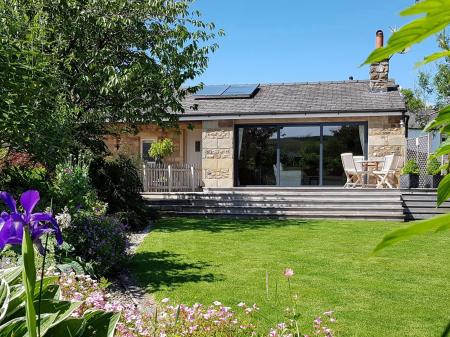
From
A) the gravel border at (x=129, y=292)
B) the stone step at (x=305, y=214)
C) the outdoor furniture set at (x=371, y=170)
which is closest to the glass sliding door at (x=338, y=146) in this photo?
the outdoor furniture set at (x=371, y=170)

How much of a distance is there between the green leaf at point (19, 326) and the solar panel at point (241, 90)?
18.0 metres

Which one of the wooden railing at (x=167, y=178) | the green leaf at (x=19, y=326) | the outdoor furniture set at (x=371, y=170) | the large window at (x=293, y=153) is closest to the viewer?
the green leaf at (x=19, y=326)

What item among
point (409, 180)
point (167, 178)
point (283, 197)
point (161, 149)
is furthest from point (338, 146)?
point (161, 149)

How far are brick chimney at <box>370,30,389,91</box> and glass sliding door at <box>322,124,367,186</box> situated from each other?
2.15m

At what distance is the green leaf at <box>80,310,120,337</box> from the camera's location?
1.92 meters

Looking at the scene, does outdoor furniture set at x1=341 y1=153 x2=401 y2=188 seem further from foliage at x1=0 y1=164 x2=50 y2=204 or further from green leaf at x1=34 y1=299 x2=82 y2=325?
green leaf at x1=34 y1=299 x2=82 y2=325

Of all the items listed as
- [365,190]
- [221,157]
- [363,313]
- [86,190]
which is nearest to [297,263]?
[363,313]

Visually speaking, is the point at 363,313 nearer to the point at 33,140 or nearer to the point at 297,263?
the point at 297,263

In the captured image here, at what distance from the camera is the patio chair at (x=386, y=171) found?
50.7 ft

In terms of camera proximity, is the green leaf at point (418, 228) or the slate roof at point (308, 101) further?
the slate roof at point (308, 101)

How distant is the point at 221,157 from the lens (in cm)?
1783

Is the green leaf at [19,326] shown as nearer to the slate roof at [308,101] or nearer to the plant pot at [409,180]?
the slate roof at [308,101]

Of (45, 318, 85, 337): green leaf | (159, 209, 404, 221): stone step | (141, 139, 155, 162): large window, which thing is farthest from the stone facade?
(45, 318, 85, 337): green leaf

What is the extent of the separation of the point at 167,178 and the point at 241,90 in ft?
18.7
